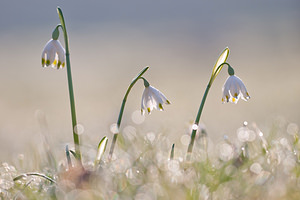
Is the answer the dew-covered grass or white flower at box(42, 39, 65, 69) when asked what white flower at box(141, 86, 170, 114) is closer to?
the dew-covered grass

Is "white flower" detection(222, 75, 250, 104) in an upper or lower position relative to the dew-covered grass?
upper

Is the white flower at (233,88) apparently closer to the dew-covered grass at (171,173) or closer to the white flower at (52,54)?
the dew-covered grass at (171,173)

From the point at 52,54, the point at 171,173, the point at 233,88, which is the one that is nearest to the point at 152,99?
the point at 233,88

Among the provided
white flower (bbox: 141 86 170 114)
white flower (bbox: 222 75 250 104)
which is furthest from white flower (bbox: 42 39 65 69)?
white flower (bbox: 222 75 250 104)

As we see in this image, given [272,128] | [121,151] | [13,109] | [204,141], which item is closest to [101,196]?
[121,151]

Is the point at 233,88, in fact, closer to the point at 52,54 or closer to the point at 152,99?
the point at 152,99

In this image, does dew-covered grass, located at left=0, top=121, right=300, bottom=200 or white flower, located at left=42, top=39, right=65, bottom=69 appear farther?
white flower, located at left=42, top=39, right=65, bottom=69

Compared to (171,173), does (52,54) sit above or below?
above
